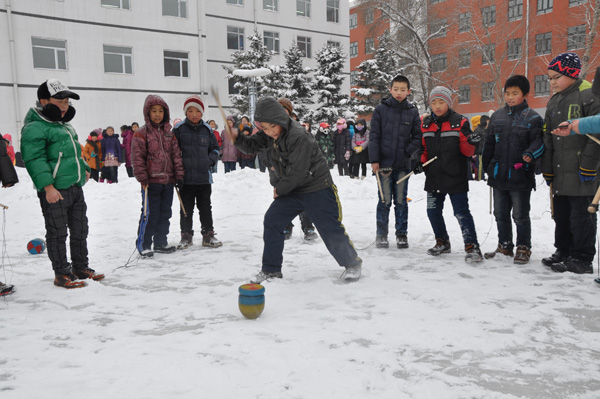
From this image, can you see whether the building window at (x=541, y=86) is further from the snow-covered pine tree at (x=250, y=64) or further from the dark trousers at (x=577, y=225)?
the dark trousers at (x=577, y=225)

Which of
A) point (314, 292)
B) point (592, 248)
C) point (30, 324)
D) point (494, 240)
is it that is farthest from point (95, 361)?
point (494, 240)

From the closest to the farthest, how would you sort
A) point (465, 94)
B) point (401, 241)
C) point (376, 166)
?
point (376, 166) < point (401, 241) < point (465, 94)

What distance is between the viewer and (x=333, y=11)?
35781 mm

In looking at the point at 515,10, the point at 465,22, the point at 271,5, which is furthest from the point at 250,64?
the point at 515,10

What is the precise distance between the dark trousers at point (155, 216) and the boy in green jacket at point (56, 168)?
3.60ft

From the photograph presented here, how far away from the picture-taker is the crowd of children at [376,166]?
14.7ft

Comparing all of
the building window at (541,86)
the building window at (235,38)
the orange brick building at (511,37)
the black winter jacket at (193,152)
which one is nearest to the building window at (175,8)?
the building window at (235,38)

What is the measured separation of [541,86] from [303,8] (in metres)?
18.7

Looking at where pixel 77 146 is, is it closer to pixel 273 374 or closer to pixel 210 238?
pixel 210 238

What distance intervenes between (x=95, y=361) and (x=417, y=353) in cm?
208

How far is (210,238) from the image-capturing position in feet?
21.1

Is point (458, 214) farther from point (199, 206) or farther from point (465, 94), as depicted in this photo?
point (465, 94)

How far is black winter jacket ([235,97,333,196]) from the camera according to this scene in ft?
Result: 14.3

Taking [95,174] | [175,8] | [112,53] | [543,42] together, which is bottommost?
[95,174]
